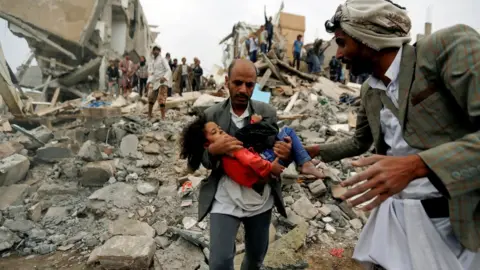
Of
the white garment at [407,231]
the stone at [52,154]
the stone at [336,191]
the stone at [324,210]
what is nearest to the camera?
the white garment at [407,231]

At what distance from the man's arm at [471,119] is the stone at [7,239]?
13.9 feet

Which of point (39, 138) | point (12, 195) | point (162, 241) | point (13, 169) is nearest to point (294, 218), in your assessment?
point (162, 241)

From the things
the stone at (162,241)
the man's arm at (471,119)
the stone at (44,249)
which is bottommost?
the stone at (44,249)

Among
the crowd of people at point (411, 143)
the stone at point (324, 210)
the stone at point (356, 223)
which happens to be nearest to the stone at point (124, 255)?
the crowd of people at point (411, 143)

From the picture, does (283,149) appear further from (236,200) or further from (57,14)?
(57,14)

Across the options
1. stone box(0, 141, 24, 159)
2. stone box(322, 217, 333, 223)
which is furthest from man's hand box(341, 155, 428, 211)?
stone box(0, 141, 24, 159)

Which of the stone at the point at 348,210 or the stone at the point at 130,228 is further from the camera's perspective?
the stone at the point at 348,210

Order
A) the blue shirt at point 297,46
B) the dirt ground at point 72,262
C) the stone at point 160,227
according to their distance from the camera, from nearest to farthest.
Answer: the dirt ground at point 72,262, the stone at point 160,227, the blue shirt at point 297,46

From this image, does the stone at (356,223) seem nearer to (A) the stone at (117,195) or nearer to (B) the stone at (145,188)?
(B) the stone at (145,188)

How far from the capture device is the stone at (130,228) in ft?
11.7

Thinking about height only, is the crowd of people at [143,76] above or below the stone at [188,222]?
below

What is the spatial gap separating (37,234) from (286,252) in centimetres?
303

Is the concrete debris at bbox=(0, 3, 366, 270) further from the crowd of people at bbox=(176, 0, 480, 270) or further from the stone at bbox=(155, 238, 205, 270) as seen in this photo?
the crowd of people at bbox=(176, 0, 480, 270)

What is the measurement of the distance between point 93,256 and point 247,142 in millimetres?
2246
